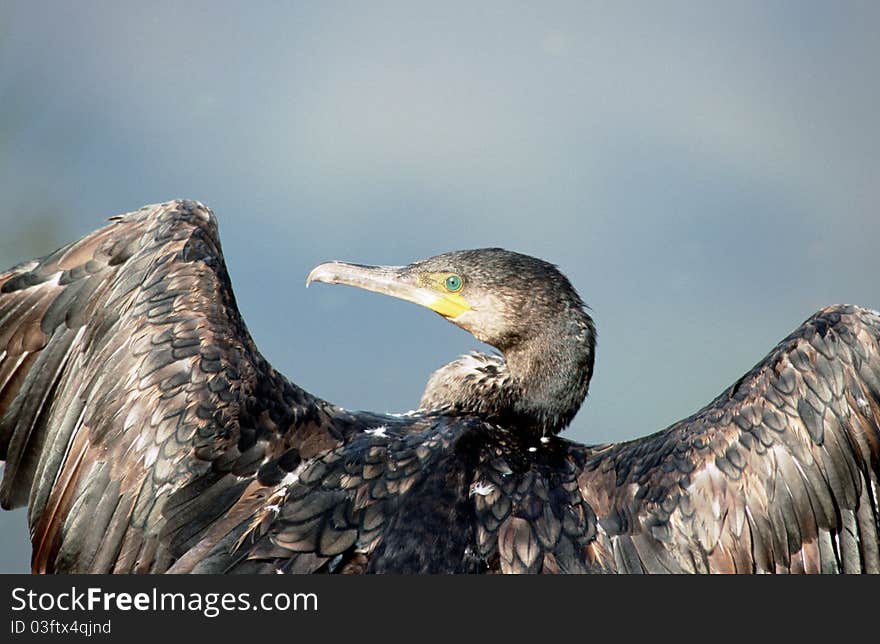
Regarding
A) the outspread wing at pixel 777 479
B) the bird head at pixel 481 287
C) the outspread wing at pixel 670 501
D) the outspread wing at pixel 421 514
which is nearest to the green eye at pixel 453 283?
the bird head at pixel 481 287

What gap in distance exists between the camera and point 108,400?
15.1ft

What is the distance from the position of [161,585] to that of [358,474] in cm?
92

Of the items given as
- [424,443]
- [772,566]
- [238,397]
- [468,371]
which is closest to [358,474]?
[424,443]

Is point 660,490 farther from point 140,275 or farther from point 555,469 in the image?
point 140,275

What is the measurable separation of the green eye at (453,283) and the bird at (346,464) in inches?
32.0

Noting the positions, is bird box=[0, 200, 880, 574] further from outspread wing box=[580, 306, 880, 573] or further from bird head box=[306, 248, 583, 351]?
bird head box=[306, 248, 583, 351]

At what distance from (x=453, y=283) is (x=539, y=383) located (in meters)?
0.75

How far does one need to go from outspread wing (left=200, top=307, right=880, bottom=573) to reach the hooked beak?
128 centimetres

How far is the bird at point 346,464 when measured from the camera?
4.24m

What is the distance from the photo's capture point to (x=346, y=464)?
14.8 feet

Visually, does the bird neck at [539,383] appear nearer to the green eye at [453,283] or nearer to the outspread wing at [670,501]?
the green eye at [453,283]

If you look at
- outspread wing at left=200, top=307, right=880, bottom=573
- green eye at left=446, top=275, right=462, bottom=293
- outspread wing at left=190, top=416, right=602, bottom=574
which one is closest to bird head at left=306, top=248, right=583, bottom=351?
green eye at left=446, top=275, right=462, bottom=293

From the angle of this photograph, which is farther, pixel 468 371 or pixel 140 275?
pixel 468 371

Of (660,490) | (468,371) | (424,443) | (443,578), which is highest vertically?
(468,371)
